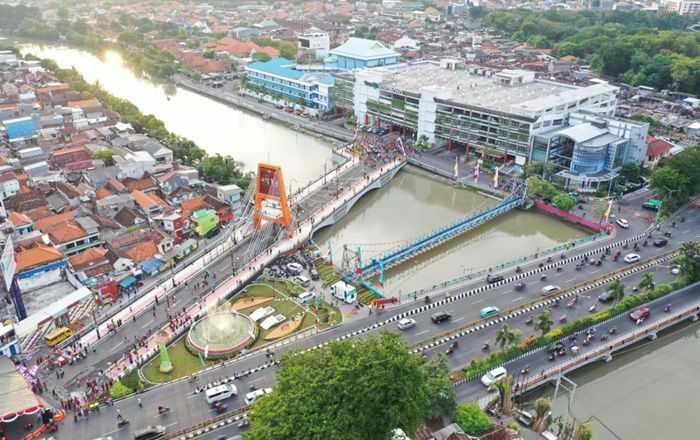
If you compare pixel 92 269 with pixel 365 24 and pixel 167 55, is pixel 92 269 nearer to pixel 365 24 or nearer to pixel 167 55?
pixel 167 55

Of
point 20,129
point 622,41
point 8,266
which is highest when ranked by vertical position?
point 622,41

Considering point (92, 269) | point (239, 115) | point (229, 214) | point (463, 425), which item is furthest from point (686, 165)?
point (239, 115)

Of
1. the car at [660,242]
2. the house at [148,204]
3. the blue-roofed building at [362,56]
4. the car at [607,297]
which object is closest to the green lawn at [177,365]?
the house at [148,204]

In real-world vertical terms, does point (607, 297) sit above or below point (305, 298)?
above

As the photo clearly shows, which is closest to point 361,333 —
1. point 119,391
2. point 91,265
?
point 119,391

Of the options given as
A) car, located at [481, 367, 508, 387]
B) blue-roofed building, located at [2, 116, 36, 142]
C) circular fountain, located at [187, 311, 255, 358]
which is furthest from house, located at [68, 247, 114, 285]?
blue-roofed building, located at [2, 116, 36, 142]

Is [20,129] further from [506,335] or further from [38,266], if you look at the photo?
[506,335]
